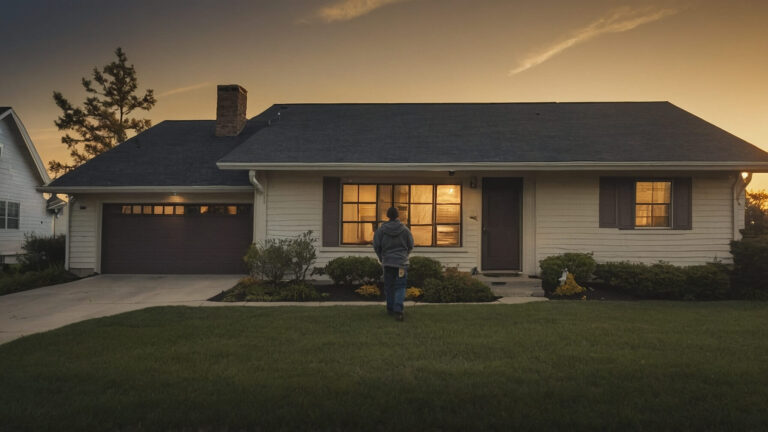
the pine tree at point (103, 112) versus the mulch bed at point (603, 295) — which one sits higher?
the pine tree at point (103, 112)

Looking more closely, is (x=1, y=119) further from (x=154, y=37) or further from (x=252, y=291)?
(x=252, y=291)

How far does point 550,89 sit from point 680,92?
4.48m

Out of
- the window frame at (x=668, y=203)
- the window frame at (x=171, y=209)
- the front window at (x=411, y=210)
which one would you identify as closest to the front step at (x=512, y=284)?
the front window at (x=411, y=210)

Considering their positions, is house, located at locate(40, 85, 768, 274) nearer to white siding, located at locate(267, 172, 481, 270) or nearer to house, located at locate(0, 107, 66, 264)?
white siding, located at locate(267, 172, 481, 270)

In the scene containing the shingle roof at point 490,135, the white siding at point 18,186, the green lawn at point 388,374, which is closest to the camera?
the green lawn at point 388,374

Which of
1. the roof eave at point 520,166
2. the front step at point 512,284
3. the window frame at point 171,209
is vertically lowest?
the front step at point 512,284

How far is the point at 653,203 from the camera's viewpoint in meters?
10.5

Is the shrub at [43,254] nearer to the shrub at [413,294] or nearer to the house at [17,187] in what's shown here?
the house at [17,187]

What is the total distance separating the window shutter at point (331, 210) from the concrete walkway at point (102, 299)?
2.61 meters

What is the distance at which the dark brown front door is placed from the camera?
10617 millimetres

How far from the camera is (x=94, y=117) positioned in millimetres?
24656

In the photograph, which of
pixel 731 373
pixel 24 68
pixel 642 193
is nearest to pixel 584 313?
pixel 731 373

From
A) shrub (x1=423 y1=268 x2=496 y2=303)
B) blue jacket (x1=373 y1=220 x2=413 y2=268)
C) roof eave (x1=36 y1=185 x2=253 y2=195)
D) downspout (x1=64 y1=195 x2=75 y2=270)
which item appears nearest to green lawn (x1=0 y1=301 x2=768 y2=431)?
blue jacket (x1=373 y1=220 x2=413 y2=268)

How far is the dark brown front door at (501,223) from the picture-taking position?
10.6m
